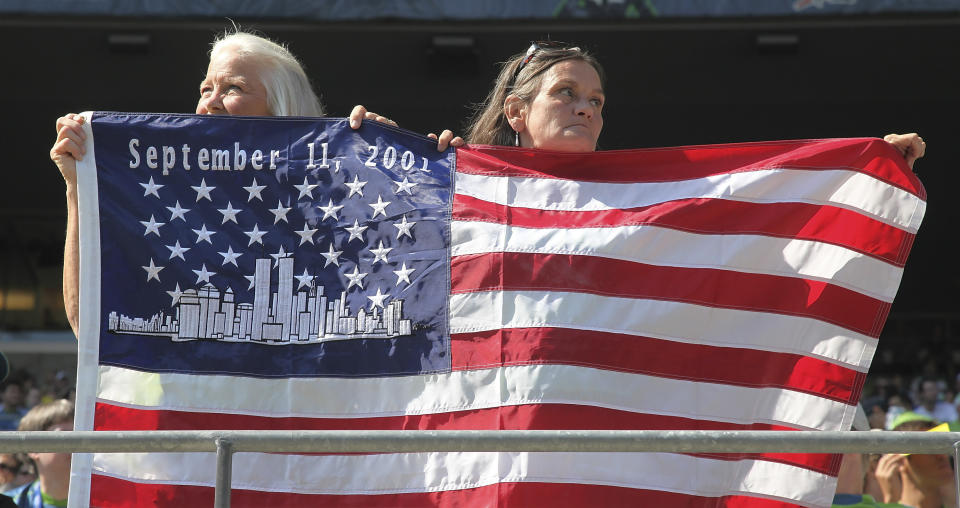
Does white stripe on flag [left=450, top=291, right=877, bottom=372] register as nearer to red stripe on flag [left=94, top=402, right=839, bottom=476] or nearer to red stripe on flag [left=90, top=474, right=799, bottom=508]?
red stripe on flag [left=94, top=402, right=839, bottom=476]

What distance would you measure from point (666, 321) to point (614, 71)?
10.9m

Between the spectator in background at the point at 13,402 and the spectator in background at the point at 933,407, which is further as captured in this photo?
the spectator in background at the point at 933,407

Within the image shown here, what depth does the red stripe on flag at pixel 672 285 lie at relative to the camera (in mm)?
2896

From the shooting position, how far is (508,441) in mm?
1994

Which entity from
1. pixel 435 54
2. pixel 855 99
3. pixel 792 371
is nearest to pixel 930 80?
pixel 855 99

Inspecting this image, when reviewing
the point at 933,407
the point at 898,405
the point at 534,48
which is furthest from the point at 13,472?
the point at 933,407

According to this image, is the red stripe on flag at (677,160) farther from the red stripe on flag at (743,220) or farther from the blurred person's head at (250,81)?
the blurred person's head at (250,81)

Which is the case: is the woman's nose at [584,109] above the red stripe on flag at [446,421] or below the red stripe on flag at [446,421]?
above

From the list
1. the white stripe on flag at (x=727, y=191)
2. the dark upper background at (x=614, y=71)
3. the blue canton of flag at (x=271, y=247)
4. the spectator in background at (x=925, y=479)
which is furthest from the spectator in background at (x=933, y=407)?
the blue canton of flag at (x=271, y=247)

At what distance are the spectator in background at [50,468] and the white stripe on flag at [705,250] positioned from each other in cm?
206

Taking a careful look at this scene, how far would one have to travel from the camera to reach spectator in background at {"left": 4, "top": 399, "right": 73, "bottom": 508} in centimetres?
404

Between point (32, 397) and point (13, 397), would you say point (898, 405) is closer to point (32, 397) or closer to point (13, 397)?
point (32, 397)

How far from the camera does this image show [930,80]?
13.4m

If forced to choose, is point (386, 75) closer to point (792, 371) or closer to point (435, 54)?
point (435, 54)
